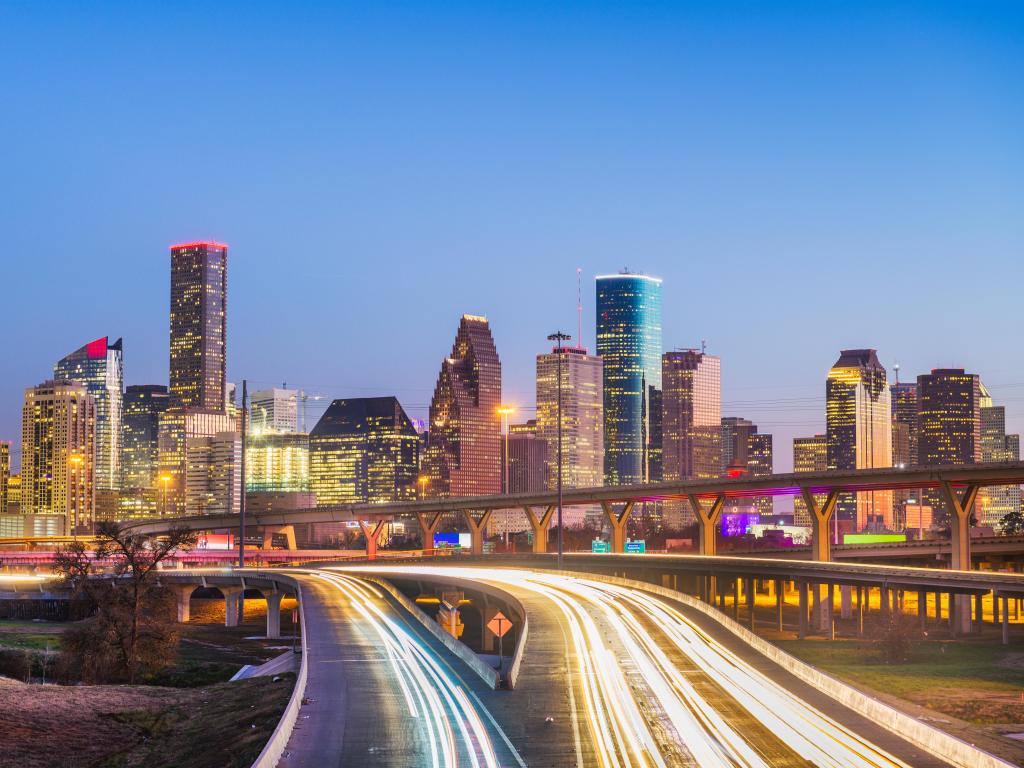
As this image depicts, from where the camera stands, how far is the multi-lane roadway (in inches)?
1248

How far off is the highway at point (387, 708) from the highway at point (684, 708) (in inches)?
51.2

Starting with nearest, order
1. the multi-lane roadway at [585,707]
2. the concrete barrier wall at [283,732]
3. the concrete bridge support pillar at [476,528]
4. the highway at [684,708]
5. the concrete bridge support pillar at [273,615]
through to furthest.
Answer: the concrete barrier wall at [283,732] → the highway at [684,708] → the multi-lane roadway at [585,707] → the concrete bridge support pillar at [273,615] → the concrete bridge support pillar at [476,528]

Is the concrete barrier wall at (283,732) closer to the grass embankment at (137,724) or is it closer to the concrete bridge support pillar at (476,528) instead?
the grass embankment at (137,724)

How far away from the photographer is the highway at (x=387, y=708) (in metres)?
31.8

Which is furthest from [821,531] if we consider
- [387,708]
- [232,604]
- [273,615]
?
[387,708]

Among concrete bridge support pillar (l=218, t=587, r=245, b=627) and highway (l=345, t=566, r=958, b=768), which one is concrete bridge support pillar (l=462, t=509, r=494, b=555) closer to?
concrete bridge support pillar (l=218, t=587, r=245, b=627)

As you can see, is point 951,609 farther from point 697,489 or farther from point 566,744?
point 566,744

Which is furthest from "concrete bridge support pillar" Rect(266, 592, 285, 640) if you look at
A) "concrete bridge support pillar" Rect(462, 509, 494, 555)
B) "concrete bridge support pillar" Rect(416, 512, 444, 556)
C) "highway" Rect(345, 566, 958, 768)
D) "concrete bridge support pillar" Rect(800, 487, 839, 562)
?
"concrete bridge support pillar" Rect(416, 512, 444, 556)

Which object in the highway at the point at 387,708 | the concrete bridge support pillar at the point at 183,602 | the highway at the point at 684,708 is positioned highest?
the highway at the point at 684,708

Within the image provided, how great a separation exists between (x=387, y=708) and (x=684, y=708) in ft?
28.9

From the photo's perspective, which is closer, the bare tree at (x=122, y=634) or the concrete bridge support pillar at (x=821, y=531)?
the bare tree at (x=122, y=634)

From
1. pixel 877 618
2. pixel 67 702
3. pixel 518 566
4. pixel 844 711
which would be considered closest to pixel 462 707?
pixel 844 711

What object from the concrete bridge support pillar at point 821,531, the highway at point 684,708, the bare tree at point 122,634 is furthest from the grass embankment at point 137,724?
the concrete bridge support pillar at point 821,531

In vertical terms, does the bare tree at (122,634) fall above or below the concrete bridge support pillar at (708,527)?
below
